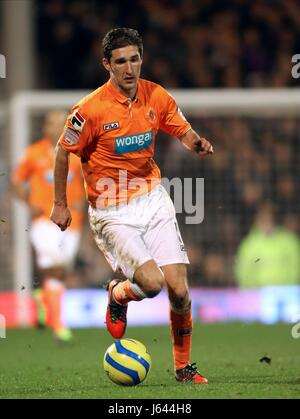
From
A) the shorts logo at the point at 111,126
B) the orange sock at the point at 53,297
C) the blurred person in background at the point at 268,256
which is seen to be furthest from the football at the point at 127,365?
the blurred person in background at the point at 268,256

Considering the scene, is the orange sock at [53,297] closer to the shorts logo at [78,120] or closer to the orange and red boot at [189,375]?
the orange and red boot at [189,375]

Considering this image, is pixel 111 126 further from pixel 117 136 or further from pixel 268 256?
pixel 268 256

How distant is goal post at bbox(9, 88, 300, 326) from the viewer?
1453cm

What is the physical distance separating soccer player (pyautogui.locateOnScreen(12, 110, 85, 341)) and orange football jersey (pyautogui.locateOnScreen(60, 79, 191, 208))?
4392mm

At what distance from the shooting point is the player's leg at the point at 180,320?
7621 mm

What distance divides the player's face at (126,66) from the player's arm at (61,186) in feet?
1.96

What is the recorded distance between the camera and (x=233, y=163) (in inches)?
615

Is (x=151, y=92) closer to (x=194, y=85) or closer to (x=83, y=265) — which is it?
(x=83, y=265)

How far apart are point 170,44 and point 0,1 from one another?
263 cm

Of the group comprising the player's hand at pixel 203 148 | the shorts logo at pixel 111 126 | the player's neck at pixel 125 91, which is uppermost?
the player's neck at pixel 125 91

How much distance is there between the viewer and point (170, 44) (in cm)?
1761

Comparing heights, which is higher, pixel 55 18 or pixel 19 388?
pixel 55 18
